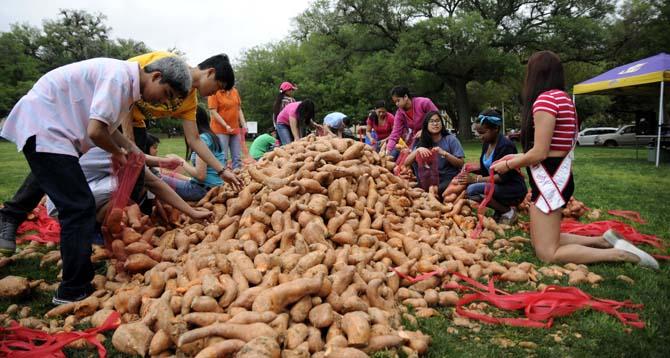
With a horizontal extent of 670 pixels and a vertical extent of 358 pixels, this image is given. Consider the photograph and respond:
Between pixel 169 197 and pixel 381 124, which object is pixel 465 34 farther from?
pixel 169 197

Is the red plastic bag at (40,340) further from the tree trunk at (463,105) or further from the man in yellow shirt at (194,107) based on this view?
the tree trunk at (463,105)

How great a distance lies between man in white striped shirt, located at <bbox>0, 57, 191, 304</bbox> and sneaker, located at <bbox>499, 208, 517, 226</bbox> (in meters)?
3.53

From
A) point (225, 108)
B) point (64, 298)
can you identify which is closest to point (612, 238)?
point (64, 298)

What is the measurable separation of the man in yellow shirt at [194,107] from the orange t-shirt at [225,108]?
8.20 ft

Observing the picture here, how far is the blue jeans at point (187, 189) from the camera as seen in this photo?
4.64 m

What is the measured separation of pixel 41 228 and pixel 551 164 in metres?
4.84

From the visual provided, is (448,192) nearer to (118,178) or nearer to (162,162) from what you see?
(162,162)

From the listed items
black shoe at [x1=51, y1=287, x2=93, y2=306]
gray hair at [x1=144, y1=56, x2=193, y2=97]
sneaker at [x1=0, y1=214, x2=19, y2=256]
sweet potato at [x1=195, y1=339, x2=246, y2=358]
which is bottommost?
black shoe at [x1=51, y1=287, x2=93, y2=306]

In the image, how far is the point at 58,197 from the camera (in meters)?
2.75

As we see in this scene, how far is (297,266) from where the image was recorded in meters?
2.63

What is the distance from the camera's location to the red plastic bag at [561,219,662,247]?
13.7 ft

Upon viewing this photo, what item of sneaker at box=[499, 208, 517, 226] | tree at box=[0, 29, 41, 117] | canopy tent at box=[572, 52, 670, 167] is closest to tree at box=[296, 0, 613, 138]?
canopy tent at box=[572, 52, 670, 167]

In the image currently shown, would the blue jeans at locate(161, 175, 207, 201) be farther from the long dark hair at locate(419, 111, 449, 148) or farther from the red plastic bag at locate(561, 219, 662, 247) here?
the red plastic bag at locate(561, 219, 662, 247)

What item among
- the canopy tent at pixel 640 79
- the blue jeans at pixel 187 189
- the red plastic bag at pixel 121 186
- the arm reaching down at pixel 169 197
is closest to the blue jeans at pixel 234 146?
the blue jeans at pixel 187 189
